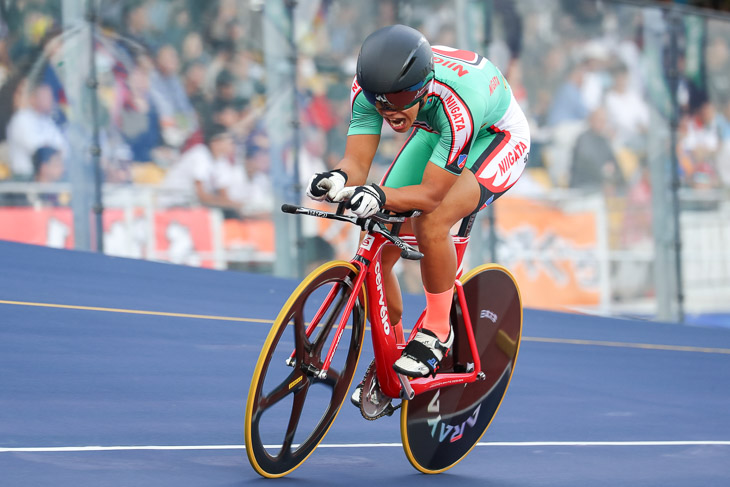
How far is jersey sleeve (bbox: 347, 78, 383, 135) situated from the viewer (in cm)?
333

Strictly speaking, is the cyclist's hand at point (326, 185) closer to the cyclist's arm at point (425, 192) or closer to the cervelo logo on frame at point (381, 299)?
the cyclist's arm at point (425, 192)

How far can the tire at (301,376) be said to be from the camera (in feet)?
9.77

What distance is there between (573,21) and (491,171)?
17.6ft

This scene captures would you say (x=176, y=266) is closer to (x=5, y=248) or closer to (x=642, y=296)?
(x=5, y=248)

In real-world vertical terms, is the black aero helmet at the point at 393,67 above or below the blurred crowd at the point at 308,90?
below

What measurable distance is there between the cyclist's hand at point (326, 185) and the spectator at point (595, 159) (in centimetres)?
561

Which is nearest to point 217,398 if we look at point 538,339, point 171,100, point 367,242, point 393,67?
point 367,242

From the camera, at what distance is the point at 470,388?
3910mm

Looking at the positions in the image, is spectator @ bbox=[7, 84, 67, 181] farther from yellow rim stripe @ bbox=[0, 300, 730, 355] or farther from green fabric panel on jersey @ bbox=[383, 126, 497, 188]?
green fabric panel on jersey @ bbox=[383, 126, 497, 188]

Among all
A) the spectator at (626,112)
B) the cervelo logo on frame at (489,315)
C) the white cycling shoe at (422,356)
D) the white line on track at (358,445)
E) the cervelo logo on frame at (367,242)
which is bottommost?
the white line on track at (358,445)

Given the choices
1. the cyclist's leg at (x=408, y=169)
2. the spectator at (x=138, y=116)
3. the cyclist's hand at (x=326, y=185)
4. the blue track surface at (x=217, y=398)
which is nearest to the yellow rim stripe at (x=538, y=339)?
the blue track surface at (x=217, y=398)

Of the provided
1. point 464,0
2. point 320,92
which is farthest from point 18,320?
point 464,0

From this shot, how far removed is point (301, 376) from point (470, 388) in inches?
36.5

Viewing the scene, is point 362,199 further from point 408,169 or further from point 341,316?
point 408,169
